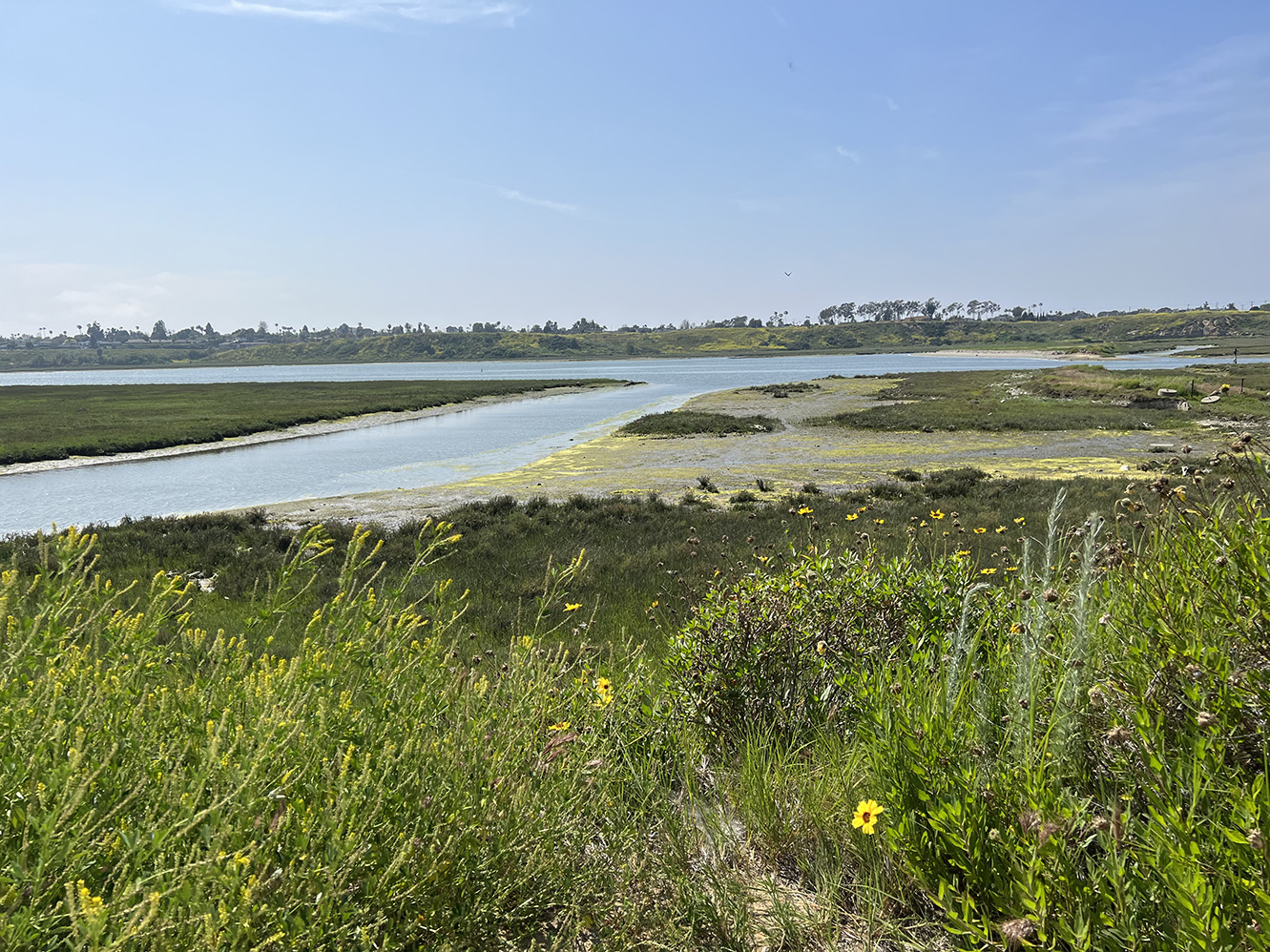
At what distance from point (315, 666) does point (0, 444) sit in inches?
1416

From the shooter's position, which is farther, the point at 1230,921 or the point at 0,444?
the point at 0,444

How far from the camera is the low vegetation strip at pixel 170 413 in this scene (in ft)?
100

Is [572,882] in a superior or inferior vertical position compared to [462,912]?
inferior

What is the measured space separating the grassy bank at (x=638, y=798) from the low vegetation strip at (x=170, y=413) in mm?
32618

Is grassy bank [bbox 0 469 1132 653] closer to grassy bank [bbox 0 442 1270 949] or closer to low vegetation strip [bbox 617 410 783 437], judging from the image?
grassy bank [bbox 0 442 1270 949]

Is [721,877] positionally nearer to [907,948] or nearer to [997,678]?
[907,948]

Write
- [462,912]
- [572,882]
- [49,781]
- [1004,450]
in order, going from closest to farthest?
[49,781] < [462,912] < [572,882] < [1004,450]

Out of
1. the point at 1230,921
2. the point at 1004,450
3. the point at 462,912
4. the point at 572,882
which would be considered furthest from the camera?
the point at 1004,450

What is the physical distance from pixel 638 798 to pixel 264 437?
38.0 meters

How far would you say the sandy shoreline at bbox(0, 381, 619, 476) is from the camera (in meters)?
26.7

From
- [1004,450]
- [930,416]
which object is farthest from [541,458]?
[930,416]

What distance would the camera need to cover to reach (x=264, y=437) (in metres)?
36.1

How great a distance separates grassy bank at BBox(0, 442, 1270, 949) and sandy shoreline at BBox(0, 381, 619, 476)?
30131 mm

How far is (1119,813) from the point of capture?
5.64 feet
